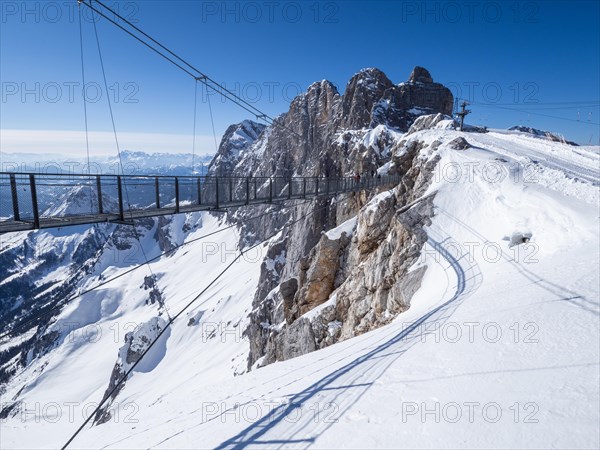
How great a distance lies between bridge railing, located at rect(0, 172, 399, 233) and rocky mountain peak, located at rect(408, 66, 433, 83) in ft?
224

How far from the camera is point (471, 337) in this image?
255 inches

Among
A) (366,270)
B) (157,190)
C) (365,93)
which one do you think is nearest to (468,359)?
(157,190)

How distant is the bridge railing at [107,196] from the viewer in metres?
6.24

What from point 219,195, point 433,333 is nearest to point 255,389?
point 433,333

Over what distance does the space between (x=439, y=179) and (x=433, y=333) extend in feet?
46.8

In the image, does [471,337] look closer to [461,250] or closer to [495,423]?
[495,423]

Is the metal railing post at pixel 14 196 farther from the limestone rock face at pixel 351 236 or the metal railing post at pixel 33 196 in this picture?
the limestone rock face at pixel 351 236

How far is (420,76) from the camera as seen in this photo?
7044 centimetres

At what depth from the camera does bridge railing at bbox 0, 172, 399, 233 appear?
20.5ft

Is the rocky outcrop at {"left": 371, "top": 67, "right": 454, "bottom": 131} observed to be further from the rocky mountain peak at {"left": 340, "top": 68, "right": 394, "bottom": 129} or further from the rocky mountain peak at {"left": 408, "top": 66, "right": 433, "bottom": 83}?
the rocky mountain peak at {"left": 340, "top": 68, "right": 394, "bottom": 129}

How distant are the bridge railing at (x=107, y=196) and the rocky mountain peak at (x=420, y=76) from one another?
68.4 meters

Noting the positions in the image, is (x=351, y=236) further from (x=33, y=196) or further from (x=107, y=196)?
(x=33, y=196)

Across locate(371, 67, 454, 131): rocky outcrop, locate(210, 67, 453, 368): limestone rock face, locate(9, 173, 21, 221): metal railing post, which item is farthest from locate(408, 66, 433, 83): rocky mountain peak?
locate(9, 173, 21, 221): metal railing post

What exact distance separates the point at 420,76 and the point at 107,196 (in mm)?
78005
